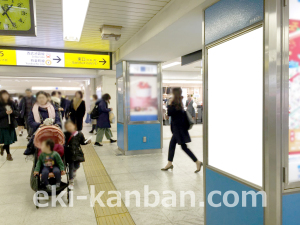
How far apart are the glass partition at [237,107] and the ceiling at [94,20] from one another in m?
1.42

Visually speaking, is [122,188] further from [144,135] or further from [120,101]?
[120,101]

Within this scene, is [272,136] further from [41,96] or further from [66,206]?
[66,206]

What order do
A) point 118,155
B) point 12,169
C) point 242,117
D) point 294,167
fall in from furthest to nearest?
point 118,155 → point 12,169 → point 242,117 → point 294,167

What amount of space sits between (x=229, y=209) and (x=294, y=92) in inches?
43.9

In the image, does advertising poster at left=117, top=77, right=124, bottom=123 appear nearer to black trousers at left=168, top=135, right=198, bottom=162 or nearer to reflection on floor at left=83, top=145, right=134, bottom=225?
reflection on floor at left=83, top=145, right=134, bottom=225

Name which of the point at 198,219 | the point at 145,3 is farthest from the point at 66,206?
the point at 145,3

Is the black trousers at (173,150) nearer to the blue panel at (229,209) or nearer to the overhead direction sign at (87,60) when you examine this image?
the blue panel at (229,209)

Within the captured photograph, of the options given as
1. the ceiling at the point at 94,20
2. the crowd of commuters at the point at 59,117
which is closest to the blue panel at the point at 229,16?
the ceiling at the point at 94,20

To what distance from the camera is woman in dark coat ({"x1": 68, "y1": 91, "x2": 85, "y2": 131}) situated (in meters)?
2.16

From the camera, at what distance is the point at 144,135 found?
19.8 feet

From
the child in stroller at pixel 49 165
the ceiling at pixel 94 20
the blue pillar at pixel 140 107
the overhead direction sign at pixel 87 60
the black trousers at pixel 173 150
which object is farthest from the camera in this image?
the blue pillar at pixel 140 107

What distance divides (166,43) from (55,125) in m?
2.33

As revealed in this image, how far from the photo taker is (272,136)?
5.33 ft

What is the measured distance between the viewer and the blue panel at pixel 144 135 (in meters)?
5.95
